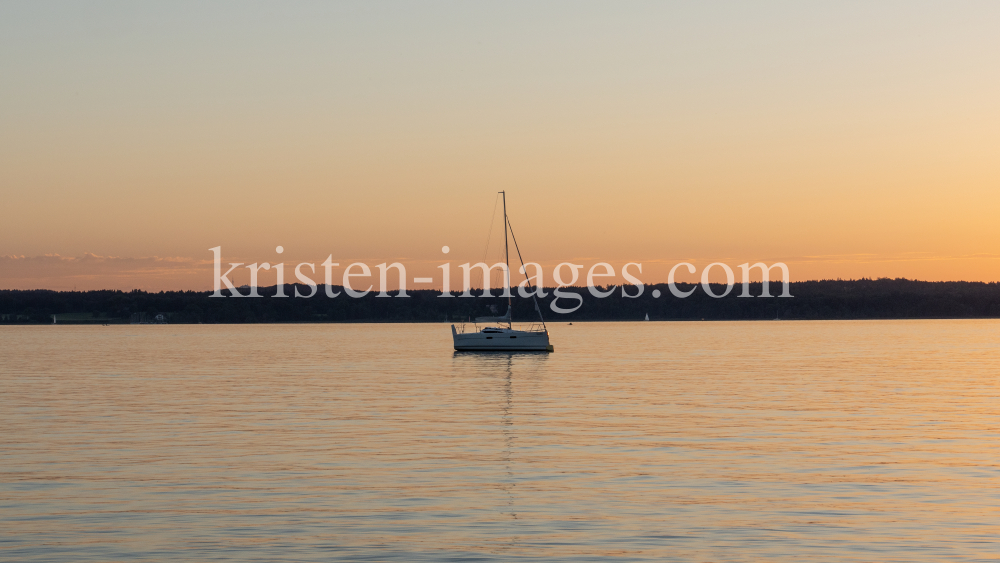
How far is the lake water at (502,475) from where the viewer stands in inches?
711

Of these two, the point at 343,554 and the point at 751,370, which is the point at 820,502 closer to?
the point at 343,554

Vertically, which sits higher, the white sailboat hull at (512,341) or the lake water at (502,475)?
the white sailboat hull at (512,341)

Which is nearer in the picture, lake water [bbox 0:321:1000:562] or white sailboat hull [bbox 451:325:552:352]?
lake water [bbox 0:321:1000:562]

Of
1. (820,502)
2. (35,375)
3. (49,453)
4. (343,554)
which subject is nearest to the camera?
(343,554)

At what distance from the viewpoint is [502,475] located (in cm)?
2584

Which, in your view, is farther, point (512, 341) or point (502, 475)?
point (512, 341)

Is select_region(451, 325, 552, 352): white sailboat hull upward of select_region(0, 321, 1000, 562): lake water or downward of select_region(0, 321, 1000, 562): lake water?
upward

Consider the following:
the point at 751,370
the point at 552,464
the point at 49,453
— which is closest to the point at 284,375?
the point at 751,370

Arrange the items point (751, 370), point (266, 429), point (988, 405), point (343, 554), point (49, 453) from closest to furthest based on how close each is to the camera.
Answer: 1. point (343, 554)
2. point (49, 453)
3. point (266, 429)
4. point (988, 405)
5. point (751, 370)

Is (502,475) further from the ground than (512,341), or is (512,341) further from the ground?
(512,341)

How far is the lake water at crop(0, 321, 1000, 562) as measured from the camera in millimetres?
18062

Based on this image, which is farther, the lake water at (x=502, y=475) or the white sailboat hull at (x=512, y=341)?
the white sailboat hull at (x=512, y=341)

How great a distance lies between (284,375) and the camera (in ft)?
243

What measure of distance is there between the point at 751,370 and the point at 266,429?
164 ft
